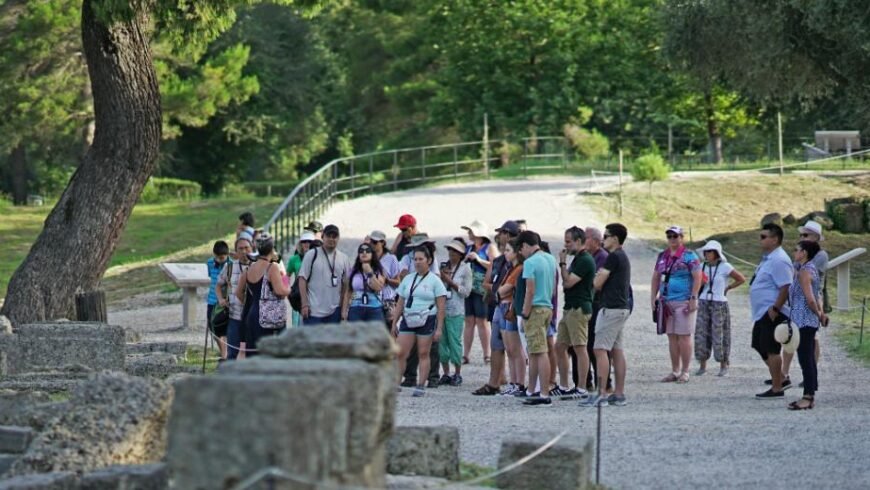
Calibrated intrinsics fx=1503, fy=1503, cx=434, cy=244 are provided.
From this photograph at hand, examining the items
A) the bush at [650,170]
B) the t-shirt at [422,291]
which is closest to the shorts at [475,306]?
the t-shirt at [422,291]

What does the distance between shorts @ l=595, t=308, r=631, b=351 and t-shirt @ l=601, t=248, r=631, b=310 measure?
0.05 meters

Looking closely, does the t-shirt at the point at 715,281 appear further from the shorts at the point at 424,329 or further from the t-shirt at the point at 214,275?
the t-shirt at the point at 214,275

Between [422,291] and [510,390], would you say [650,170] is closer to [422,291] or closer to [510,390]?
[510,390]

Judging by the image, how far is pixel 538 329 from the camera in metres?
13.8

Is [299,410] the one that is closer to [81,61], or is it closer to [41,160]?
[81,61]

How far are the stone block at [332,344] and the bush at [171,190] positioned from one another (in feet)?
136

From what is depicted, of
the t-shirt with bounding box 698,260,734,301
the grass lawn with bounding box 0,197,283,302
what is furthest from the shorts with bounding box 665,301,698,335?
the grass lawn with bounding box 0,197,283,302

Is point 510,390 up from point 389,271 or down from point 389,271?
down

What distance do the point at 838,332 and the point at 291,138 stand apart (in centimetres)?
4000

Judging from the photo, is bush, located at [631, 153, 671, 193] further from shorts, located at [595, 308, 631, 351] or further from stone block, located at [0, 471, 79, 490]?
stone block, located at [0, 471, 79, 490]

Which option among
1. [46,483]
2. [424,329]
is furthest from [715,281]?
[46,483]

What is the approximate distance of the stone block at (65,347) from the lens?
14.9 metres

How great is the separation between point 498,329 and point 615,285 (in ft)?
4.68

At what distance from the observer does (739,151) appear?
163 feet
